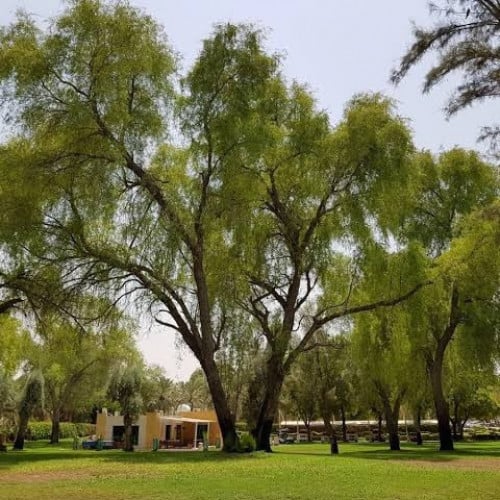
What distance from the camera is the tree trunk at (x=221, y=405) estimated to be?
21.8 meters

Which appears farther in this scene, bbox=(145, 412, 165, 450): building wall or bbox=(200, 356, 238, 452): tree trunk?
bbox=(145, 412, 165, 450): building wall

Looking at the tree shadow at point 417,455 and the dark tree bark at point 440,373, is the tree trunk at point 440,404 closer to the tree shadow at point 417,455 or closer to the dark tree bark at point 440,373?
the dark tree bark at point 440,373

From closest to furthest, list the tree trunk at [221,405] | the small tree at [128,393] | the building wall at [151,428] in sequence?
the tree trunk at [221,405] → the small tree at [128,393] → the building wall at [151,428]

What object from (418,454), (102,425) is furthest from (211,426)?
(418,454)

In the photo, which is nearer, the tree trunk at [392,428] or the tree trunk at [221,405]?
the tree trunk at [221,405]

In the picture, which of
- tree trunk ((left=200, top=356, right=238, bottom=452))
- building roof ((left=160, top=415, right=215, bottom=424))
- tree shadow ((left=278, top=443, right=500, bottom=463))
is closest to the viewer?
tree trunk ((left=200, top=356, right=238, bottom=452))

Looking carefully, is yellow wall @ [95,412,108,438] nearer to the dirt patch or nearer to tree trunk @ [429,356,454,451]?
tree trunk @ [429,356,454,451]

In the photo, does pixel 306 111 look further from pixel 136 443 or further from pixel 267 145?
pixel 136 443

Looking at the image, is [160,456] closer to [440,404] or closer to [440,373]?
[440,404]

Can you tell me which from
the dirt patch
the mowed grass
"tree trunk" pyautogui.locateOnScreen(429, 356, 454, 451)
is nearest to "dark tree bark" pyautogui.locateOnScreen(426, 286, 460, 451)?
"tree trunk" pyautogui.locateOnScreen(429, 356, 454, 451)

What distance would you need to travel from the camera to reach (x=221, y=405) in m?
22.1

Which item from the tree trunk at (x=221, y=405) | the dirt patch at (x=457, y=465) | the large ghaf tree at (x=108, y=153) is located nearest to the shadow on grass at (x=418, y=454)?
the dirt patch at (x=457, y=465)

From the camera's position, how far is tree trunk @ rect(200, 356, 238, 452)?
21798mm

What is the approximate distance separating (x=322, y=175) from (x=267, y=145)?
3206 millimetres
